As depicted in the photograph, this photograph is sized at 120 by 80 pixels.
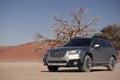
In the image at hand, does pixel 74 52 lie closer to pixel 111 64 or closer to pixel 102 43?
pixel 102 43

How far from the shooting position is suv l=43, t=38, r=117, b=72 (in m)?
15.2

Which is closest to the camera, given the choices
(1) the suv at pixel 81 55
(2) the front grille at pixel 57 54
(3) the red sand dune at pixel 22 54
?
(1) the suv at pixel 81 55

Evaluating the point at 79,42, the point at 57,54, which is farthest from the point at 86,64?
the point at 79,42

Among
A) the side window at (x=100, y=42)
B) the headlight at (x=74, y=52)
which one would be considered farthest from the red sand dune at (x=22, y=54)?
the headlight at (x=74, y=52)

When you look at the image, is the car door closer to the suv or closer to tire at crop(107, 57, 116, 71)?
the suv

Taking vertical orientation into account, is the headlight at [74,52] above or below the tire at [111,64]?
above

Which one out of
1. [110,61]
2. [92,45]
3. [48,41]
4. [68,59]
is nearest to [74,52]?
[68,59]

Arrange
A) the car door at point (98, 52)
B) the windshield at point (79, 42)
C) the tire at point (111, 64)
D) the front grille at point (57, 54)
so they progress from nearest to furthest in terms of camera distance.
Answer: the front grille at point (57, 54)
the car door at point (98, 52)
the windshield at point (79, 42)
the tire at point (111, 64)

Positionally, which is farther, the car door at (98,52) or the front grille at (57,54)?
the car door at (98,52)

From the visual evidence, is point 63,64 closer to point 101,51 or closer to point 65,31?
point 101,51

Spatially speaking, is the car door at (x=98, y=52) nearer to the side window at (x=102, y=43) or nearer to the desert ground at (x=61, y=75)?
the side window at (x=102, y=43)

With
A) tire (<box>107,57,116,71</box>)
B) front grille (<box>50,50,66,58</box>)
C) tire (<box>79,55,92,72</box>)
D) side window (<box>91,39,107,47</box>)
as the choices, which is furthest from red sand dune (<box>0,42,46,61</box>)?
tire (<box>79,55,92,72</box>)

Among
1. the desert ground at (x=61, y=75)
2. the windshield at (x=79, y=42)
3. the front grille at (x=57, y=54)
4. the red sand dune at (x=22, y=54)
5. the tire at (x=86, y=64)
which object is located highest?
the red sand dune at (x=22, y=54)

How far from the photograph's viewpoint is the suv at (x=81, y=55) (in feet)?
49.8
